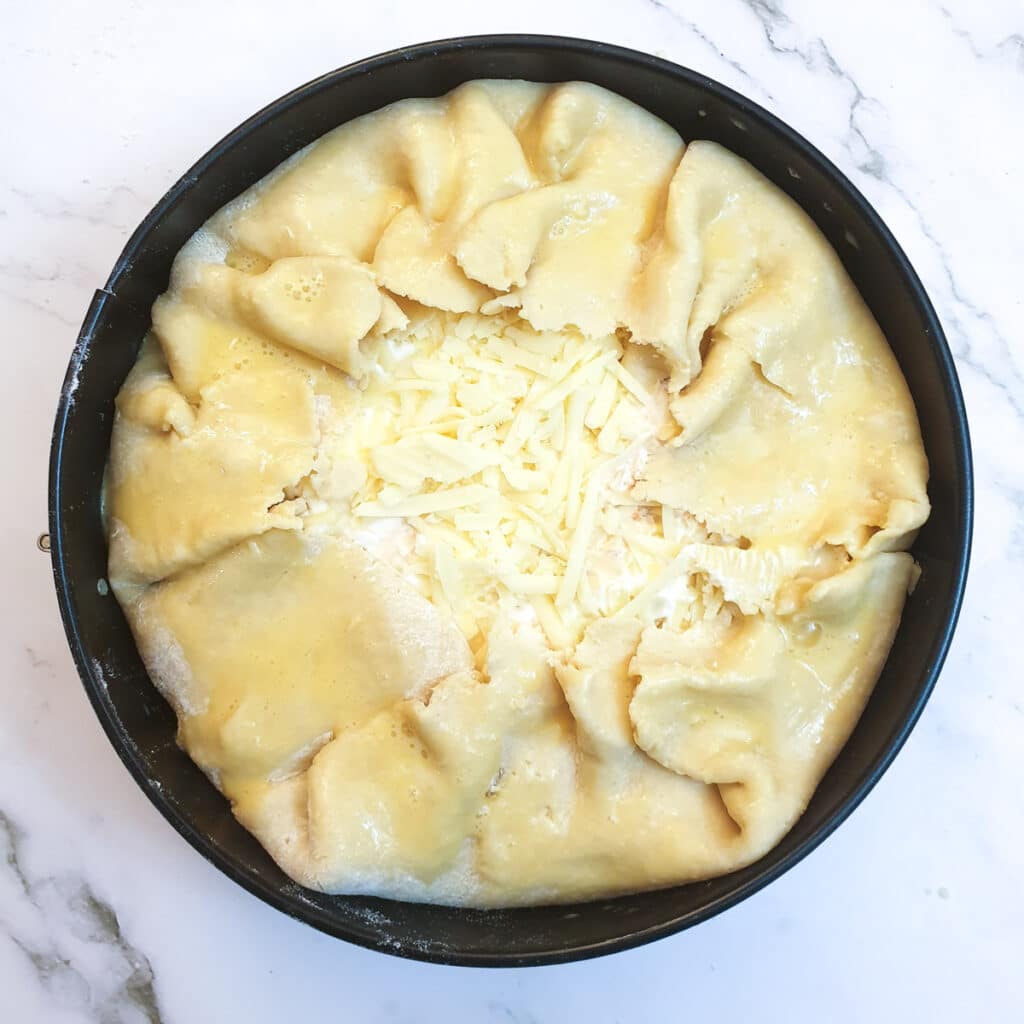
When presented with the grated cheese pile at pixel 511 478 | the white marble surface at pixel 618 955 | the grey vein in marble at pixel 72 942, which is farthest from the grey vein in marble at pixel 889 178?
the grey vein in marble at pixel 72 942

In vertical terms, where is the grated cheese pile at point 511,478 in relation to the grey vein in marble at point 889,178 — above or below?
below

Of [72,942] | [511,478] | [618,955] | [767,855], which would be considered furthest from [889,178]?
[72,942]

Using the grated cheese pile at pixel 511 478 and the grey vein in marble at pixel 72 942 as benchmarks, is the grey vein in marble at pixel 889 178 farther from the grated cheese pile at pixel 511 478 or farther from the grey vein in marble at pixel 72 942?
the grey vein in marble at pixel 72 942

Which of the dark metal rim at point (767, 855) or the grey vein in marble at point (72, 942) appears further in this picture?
the grey vein in marble at point (72, 942)

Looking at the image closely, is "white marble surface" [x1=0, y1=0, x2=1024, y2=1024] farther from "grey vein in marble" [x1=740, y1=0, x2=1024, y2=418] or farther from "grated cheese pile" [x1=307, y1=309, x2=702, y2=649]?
"grated cheese pile" [x1=307, y1=309, x2=702, y2=649]

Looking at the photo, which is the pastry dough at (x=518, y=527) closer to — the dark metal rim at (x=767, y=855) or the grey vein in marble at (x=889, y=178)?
the dark metal rim at (x=767, y=855)

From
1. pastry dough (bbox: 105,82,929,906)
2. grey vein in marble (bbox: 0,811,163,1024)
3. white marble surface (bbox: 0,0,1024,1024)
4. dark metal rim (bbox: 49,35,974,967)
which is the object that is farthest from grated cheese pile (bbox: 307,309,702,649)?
grey vein in marble (bbox: 0,811,163,1024)

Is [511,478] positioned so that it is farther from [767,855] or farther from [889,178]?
[889,178]
